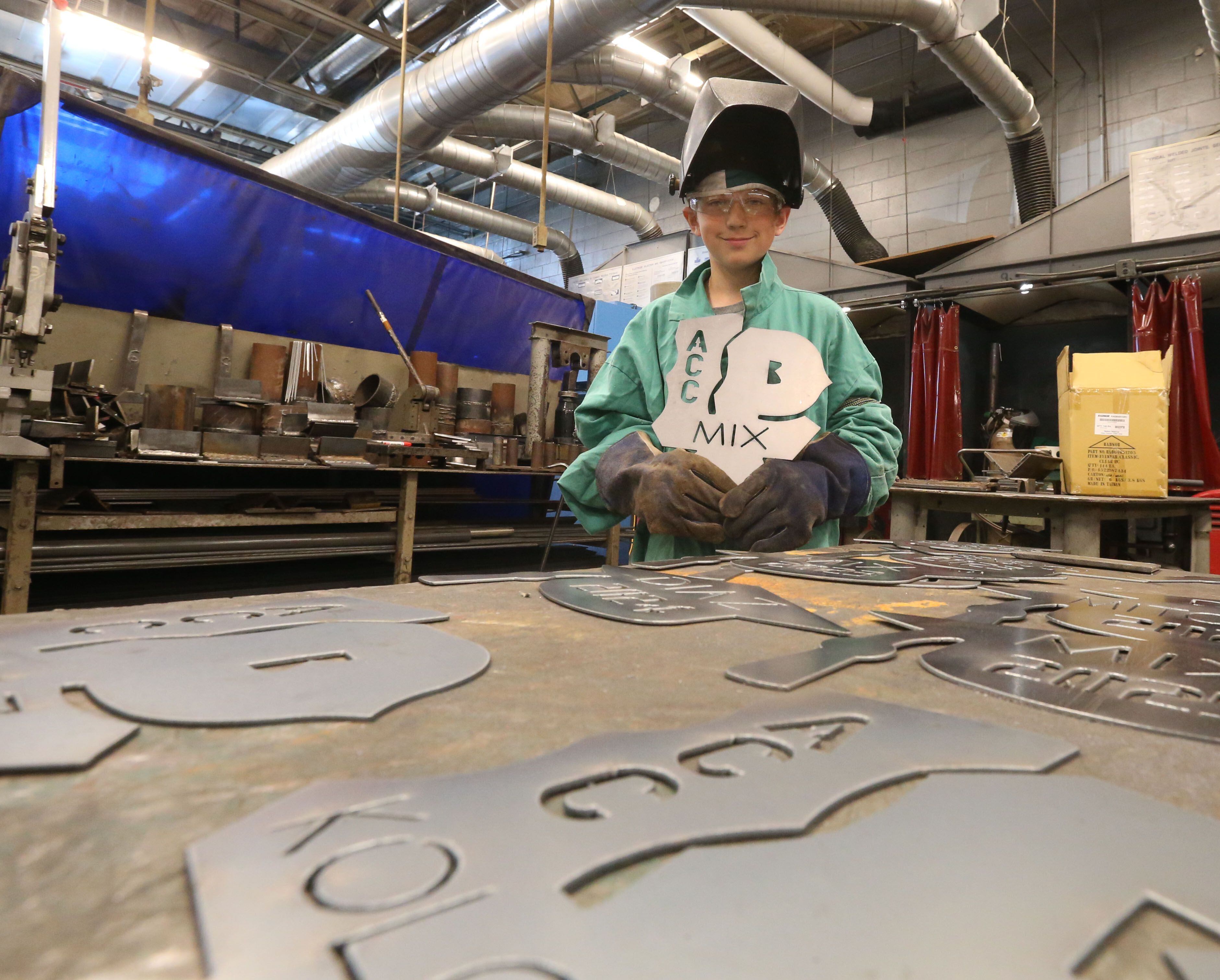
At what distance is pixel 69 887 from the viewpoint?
244 mm

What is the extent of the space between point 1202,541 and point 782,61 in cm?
342

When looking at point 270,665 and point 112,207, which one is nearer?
point 270,665

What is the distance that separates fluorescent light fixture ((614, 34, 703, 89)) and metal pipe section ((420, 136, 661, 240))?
93 cm

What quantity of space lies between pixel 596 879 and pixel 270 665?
0.35 m

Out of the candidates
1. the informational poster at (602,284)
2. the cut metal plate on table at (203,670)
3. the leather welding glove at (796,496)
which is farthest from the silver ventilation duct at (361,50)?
the cut metal plate on table at (203,670)

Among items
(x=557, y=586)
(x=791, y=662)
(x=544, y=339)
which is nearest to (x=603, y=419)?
(x=557, y=586)

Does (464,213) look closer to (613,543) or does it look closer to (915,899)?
(613,543)

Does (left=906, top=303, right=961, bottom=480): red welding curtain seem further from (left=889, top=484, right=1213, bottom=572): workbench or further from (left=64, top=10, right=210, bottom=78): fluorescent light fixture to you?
(left=64, top=10, right=210, bottom=78): fluorescent light fixture

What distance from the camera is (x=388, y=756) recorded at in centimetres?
37

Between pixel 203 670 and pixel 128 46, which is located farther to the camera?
pixel 128 46

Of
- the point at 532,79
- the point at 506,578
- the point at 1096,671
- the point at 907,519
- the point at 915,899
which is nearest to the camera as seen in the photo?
the point at 915,899

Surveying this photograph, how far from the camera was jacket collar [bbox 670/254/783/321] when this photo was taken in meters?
1.47

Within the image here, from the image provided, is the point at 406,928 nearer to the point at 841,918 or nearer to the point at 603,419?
the point at 841,918

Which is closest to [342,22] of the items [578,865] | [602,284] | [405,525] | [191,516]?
[602,284]
